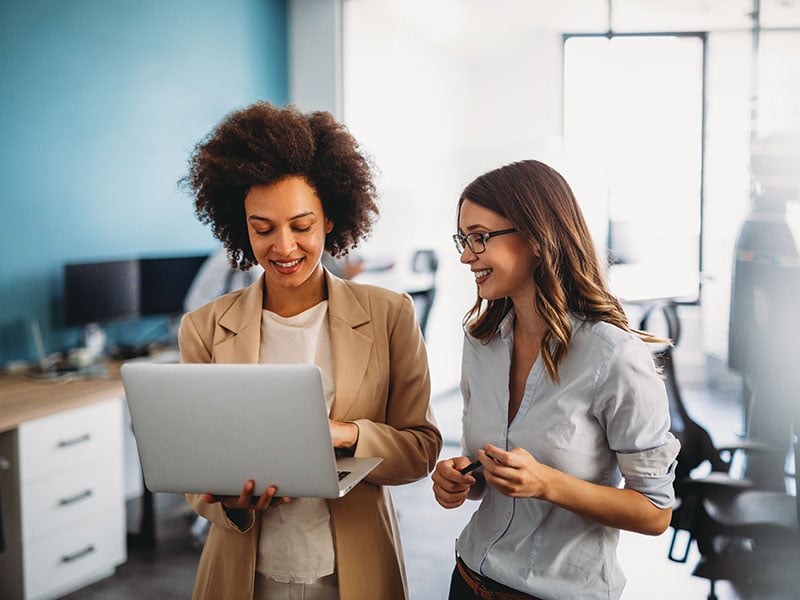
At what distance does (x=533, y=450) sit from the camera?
4.34 ft

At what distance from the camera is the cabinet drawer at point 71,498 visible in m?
3.11

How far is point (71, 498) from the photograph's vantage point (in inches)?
129

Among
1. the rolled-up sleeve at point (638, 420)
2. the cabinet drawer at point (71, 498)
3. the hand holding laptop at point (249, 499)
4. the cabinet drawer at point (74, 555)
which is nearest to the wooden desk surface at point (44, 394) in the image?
the cabinet drawer at point (71, 498)

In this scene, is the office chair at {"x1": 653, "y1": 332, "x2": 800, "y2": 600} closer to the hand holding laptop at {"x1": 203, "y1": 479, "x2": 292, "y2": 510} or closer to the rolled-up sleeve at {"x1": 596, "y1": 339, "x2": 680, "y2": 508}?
the rolled-up sleeve at {"x1": 596, "y1": 339, "x2": 680, "y2": 508}

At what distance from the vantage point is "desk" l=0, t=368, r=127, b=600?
120 inches

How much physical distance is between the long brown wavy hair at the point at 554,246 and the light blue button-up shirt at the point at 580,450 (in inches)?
1.1

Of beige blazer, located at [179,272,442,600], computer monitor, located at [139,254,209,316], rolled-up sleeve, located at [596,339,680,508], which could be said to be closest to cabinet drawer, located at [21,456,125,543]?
computer monitor, located at [139,254,209,316]

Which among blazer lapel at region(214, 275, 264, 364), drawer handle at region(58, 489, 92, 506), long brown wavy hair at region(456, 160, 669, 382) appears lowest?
drawer handle at region(58, 489, 92, 506)

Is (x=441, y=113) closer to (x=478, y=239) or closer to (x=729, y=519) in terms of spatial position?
(x=729, y=519)

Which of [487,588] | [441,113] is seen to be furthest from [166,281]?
[487,588]

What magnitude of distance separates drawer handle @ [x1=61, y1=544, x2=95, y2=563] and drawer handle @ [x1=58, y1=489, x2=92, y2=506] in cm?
20

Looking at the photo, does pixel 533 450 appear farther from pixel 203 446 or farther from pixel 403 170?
pixel 403 170

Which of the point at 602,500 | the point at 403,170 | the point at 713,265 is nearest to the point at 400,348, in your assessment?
the point at 602,500

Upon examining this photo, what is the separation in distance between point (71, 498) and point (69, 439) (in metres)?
0.24
